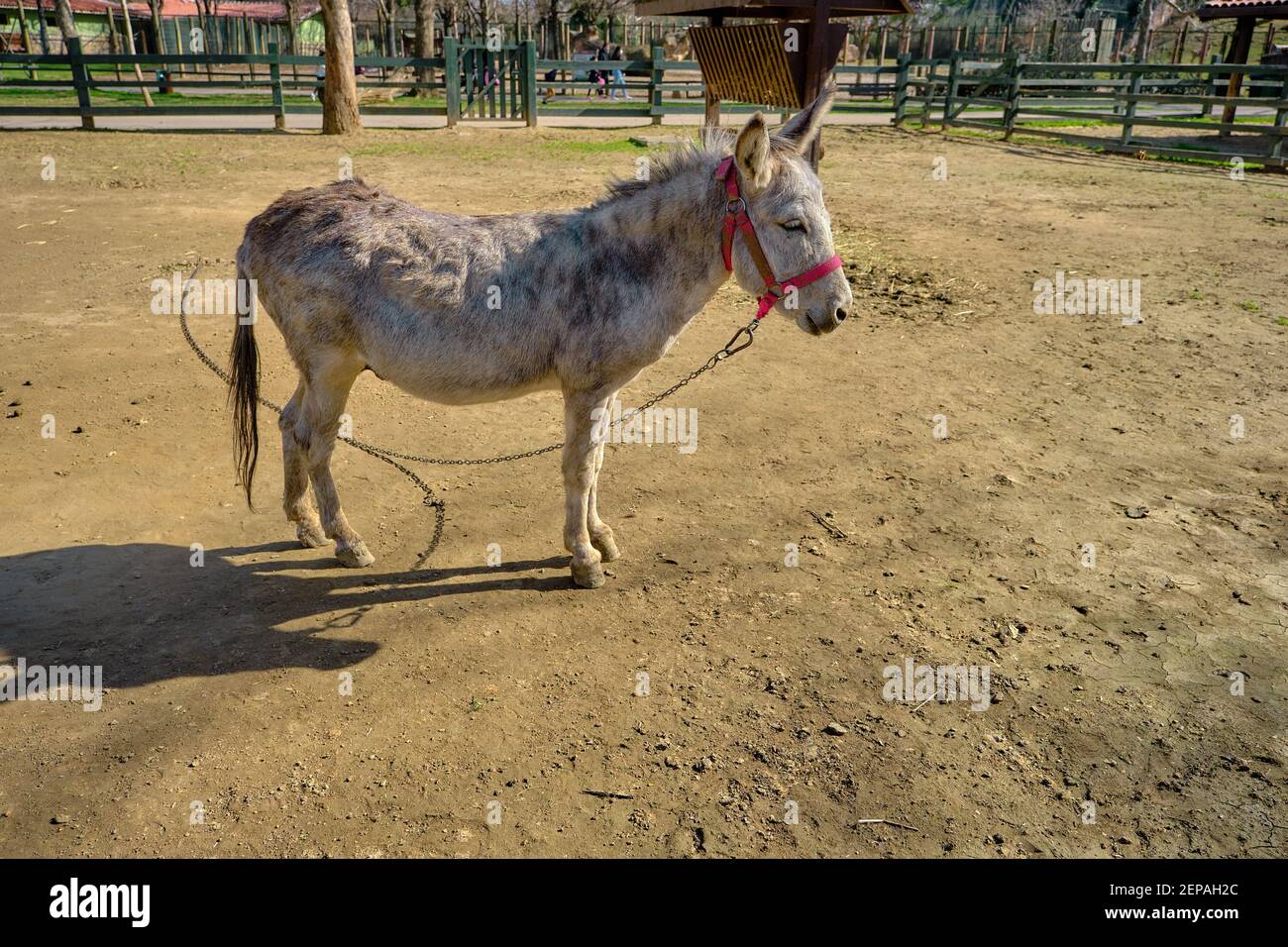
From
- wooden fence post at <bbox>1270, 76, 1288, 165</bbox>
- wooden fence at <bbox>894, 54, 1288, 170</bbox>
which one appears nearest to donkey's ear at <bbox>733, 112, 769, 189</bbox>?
wooden fence at <bbox>894, 54, 1288, 170</bbox>

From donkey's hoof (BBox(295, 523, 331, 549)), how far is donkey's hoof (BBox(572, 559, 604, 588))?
5.58 feet

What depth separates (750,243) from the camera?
4.38m

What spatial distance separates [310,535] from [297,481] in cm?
37

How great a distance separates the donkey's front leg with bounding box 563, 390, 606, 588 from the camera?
4.77m

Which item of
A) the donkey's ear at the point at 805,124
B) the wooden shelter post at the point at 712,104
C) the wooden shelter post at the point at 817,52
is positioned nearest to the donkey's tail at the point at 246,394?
the donkey's ear at the point at 805,124

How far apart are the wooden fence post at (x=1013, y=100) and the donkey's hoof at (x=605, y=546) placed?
72.7ft

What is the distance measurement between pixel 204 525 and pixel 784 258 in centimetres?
407

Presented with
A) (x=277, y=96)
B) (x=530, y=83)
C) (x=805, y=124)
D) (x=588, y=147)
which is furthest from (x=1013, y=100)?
(x=805, y=124)

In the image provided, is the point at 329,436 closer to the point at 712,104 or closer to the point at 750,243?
the point at 750,243

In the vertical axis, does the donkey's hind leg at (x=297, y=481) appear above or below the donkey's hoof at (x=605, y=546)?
above

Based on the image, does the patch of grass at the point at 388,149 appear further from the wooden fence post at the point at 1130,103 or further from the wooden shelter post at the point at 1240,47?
the wooden shelter post at the point at 1240,47

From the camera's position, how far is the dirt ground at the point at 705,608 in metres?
3.52
